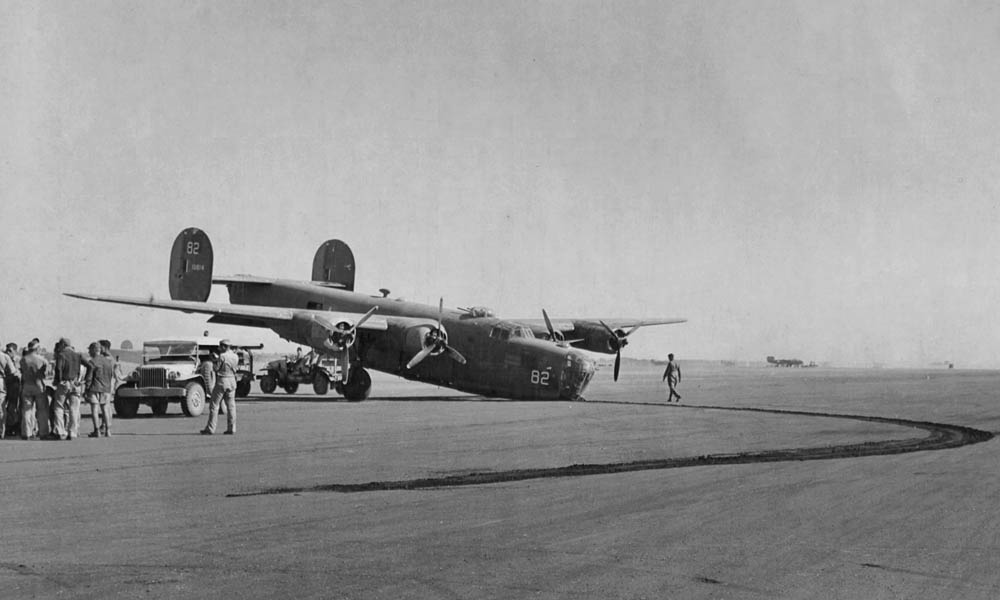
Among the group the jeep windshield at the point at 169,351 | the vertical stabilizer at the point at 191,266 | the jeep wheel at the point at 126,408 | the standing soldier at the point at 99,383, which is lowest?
the jeep wheel at the point at 126,408

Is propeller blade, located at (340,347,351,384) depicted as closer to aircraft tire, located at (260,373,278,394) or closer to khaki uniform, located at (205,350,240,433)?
aircraft tire, located at (260,373,278,394)

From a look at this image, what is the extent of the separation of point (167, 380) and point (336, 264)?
2353 cm

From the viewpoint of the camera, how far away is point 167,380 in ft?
86.4

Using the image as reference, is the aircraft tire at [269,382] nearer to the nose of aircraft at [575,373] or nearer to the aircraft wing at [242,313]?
the aircraft wing at [242,313]

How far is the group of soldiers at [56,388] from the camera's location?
19344 mm

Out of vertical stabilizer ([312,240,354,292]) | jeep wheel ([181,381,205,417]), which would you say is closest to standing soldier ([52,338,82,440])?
jeep wheel ([181,381,205,417])

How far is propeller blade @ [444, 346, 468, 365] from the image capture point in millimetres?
35469

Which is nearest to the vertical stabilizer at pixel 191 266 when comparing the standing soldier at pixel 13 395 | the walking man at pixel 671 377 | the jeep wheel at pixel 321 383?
the jeep wheel at pixel 321 383

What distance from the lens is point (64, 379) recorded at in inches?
761

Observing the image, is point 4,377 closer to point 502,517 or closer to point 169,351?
point 169,351

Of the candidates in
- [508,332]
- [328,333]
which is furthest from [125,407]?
[508,332]

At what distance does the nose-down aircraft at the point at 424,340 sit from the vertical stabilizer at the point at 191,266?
6 cm

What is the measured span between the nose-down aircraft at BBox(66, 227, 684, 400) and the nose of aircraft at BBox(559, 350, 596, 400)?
3 centimetres

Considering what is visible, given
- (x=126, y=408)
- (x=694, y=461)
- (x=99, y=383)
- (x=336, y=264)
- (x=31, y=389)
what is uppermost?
(x=336, y=264)
